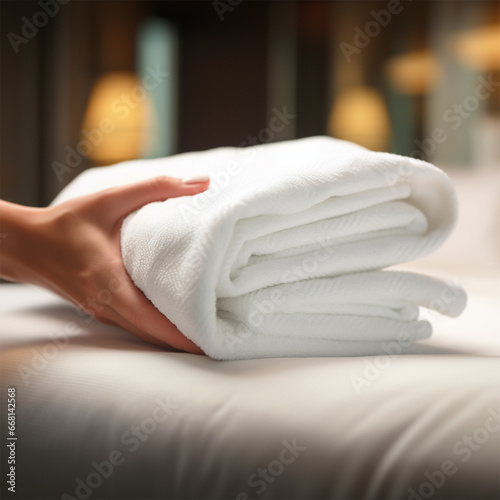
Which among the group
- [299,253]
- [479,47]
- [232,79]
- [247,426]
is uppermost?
[479,47]

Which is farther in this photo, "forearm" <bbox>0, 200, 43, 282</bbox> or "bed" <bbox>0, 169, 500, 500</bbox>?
"forearm" <bbox>0, 200, 43, 282</bbox>

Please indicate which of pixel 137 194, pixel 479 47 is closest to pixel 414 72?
pixel 479 47

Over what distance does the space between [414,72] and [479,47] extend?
0.40m

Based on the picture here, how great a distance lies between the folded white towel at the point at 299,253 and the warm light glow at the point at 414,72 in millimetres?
2857

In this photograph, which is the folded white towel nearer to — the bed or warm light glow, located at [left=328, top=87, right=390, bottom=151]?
the bed

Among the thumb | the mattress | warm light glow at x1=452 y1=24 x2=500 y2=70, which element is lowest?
the mattress

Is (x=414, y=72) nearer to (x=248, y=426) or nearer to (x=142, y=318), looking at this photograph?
(x=142, y=318)

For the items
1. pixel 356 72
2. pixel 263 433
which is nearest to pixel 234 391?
pixel 263 433

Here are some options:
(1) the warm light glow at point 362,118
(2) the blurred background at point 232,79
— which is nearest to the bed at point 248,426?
→ (2) the blurred background at point 232,79

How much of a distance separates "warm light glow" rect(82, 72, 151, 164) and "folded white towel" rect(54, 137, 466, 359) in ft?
10.6

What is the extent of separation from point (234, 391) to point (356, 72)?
347 centimetres

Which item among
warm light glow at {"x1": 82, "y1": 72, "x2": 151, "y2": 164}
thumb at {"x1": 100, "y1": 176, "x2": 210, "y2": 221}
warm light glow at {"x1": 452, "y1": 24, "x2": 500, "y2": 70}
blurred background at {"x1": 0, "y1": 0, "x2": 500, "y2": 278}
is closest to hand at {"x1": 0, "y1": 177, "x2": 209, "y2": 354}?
→ thumb at {"x1": 100, "y1": 176, "x2": 210, "y2": 221}

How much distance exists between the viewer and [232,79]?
409 centimetres

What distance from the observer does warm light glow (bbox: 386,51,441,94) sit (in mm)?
3387
